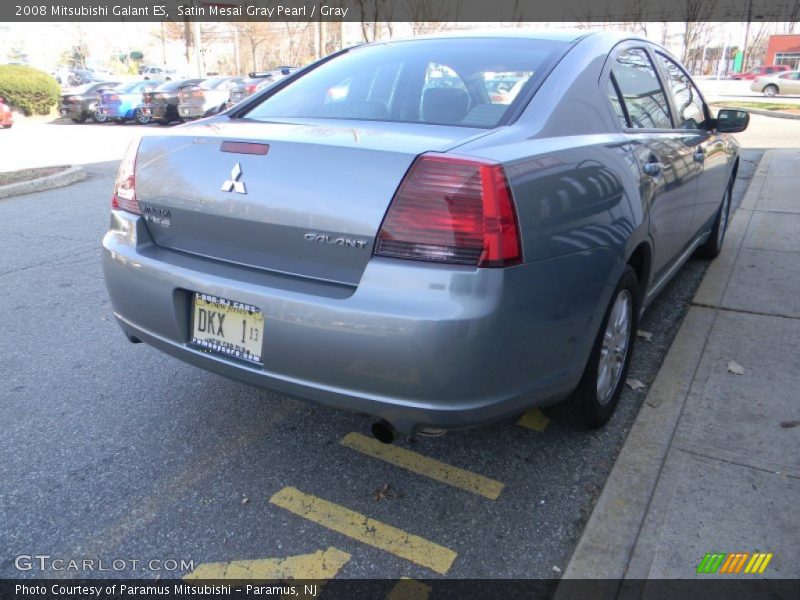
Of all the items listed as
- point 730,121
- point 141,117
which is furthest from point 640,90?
point 141,117

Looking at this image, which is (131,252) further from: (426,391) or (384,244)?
(426,391)

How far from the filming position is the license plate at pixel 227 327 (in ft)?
7.03

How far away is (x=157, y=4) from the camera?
38.5m

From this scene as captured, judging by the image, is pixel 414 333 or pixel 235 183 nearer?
pixel 414 333

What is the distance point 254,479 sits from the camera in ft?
8.23

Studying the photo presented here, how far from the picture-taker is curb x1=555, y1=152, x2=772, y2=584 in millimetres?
2080

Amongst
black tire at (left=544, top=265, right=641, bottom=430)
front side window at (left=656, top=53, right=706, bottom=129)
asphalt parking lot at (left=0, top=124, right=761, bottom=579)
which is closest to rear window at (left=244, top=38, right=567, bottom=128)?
asphalt parking lot at (left=0, top=124, right=761, bottom=579)

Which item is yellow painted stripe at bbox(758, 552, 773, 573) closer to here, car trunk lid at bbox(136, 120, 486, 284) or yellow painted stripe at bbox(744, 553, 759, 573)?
yellow painted stripe at bbox(744, 553, 759, 573)

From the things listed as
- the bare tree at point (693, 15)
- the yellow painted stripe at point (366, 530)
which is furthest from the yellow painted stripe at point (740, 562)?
the bare tree at point (693, 15)

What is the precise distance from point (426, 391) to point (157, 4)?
4341 centimetres

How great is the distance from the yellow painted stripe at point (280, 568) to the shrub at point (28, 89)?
25908mm

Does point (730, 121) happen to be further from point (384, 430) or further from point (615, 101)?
point (384, 430)

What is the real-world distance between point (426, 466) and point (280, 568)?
2.48 ft

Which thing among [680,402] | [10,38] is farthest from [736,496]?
[10,38]
